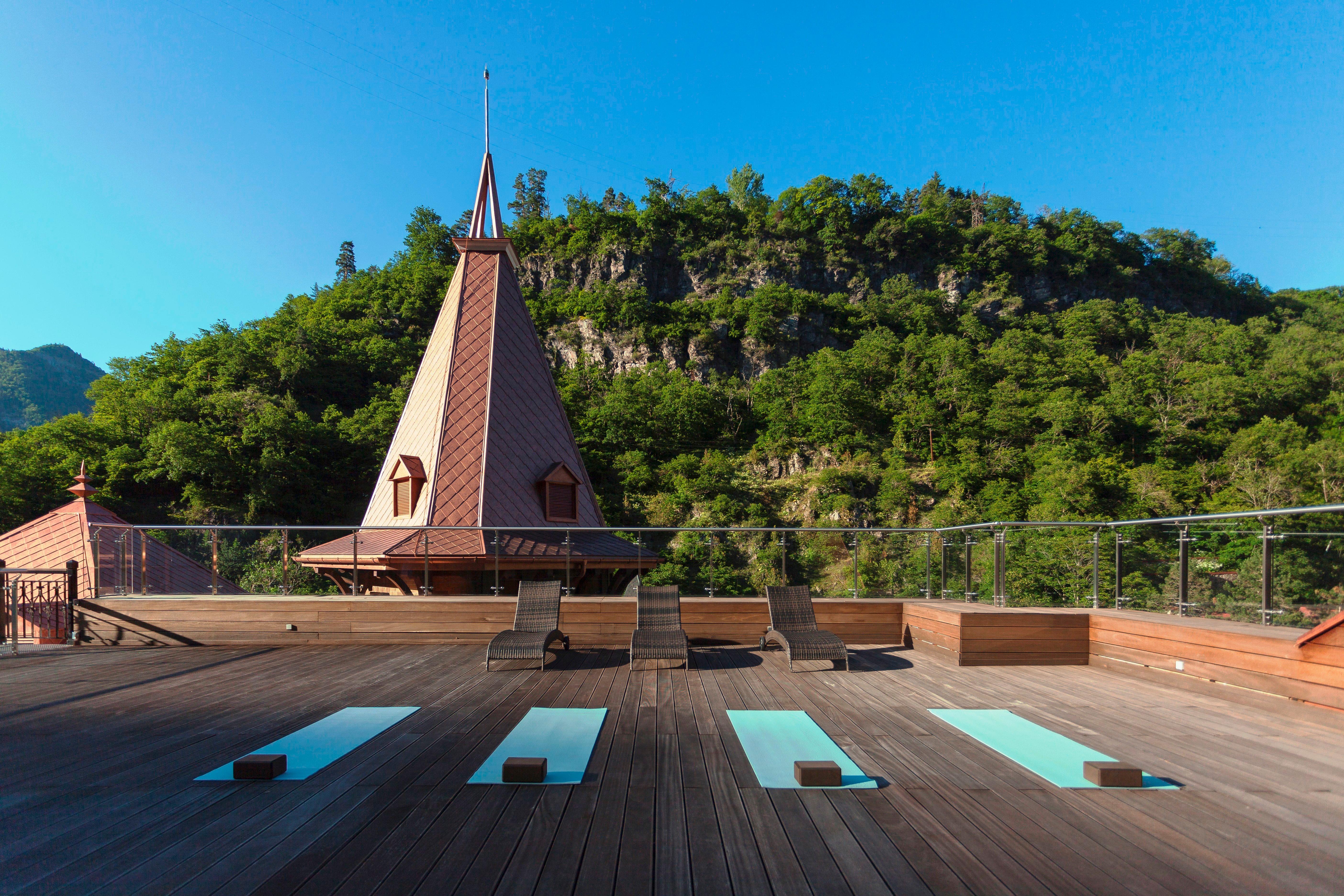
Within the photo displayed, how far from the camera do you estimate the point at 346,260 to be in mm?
80188

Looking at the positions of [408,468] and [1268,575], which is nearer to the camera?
[1268,575]

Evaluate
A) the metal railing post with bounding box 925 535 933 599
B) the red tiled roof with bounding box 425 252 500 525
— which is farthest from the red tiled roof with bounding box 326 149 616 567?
the metal railing post with bounding box 925 535 933 599

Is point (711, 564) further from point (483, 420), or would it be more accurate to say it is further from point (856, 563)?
point (483, 420)

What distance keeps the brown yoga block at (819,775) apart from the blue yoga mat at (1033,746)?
1.06 m

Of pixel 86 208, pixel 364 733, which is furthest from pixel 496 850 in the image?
pixel 86 208

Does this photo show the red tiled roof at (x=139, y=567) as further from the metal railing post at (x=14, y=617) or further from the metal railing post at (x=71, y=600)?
the metal railing post at (x=14, y=617)

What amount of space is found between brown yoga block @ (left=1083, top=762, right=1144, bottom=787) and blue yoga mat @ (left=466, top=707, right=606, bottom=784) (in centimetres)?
240

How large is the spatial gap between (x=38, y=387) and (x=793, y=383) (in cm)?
9594

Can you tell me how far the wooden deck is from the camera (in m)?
2.25

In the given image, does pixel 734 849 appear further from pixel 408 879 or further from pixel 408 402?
pixel 408 402

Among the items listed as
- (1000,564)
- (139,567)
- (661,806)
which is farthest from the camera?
(139,567)

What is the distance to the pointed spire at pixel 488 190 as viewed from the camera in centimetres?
1673

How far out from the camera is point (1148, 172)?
133 feet

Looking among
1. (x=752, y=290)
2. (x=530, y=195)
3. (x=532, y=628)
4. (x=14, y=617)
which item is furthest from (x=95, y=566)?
(x=530, y=195)
